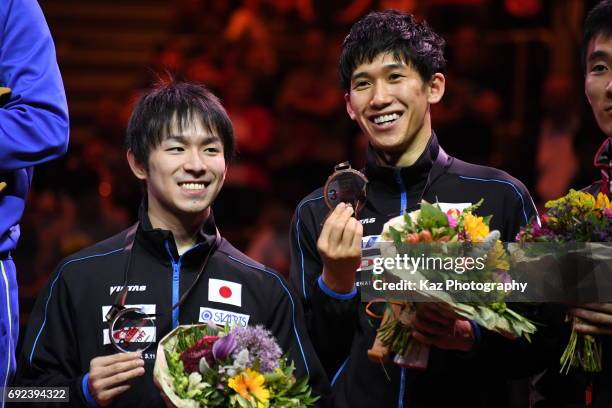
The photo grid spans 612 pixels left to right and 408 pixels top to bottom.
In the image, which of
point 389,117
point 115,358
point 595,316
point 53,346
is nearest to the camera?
point 595,316

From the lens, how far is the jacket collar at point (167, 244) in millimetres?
3518

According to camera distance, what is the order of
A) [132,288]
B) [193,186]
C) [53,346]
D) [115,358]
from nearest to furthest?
1. [115,358]
2. [53,346]
3. [132,288]
4. [193,186]

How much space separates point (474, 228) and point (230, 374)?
2.69ft

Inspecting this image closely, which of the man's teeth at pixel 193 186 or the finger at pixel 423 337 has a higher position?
the man's teeth at pixel 193 186

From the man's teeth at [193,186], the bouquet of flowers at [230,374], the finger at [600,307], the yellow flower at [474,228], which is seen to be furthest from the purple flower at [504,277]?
the man's teeth at [193,186]

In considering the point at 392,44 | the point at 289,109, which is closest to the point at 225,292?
the point at 392,44

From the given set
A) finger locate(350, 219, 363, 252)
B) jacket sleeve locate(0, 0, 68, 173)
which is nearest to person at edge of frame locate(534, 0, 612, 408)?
finger locate(350, 219, 363, 252)

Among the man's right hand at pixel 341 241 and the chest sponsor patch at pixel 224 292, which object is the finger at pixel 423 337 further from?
the chest sponsor patch at pixel 224 292

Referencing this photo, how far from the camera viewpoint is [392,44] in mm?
3746

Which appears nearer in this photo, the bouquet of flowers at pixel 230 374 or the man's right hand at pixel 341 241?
the bouquet of flowers at pixel 230 374

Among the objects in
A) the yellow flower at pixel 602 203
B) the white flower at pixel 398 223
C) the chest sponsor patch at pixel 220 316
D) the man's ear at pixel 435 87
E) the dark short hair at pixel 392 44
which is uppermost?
the dark short hair at pixel 392 44

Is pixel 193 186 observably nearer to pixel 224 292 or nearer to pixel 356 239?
pixel 224 292

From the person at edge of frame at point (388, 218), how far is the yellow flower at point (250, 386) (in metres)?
0.49

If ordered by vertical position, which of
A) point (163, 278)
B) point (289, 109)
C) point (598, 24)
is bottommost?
point (163, 278)
